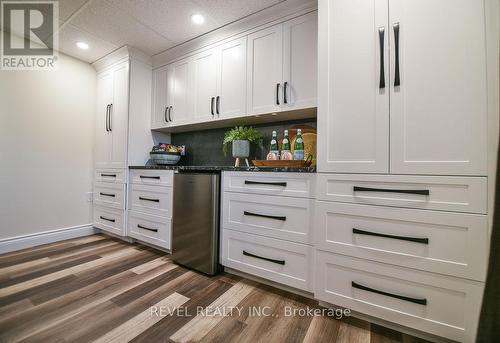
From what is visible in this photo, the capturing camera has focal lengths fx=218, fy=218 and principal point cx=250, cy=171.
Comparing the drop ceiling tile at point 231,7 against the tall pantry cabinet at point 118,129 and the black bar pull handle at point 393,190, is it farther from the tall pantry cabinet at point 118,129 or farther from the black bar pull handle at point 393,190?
the black bar pull handle at point 393,190

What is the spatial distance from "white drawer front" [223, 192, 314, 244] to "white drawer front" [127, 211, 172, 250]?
0.71 metres

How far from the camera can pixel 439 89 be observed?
1002 millimetres

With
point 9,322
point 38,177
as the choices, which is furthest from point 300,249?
point 38,177

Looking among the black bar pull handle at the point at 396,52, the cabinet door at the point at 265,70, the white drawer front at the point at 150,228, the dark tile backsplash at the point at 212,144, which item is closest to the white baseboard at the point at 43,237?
the white drawer front at the point at 150,228

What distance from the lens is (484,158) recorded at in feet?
3.01

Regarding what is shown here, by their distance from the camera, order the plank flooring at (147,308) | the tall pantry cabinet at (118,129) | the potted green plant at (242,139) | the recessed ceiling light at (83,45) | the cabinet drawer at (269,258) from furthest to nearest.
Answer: the tall pantry cabinet at (118,129), the recessed ceiling light at (83,45), the potted green plant at (242,139), the cabinet drawer at (269,258), the plank flooring at (147,308)

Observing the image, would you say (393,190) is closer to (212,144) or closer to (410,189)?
(410,189)

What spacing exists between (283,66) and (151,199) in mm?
1729

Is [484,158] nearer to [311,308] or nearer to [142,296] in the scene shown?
[311,308]

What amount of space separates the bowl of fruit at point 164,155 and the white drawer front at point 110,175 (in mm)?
365

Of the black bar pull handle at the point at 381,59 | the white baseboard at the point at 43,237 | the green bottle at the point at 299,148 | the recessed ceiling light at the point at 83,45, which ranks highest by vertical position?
the recessed ceiling light at the point at 83,45

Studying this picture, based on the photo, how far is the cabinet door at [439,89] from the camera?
939 mm

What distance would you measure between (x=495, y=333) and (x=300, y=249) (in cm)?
81

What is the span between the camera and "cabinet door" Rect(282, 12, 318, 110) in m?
1.61
